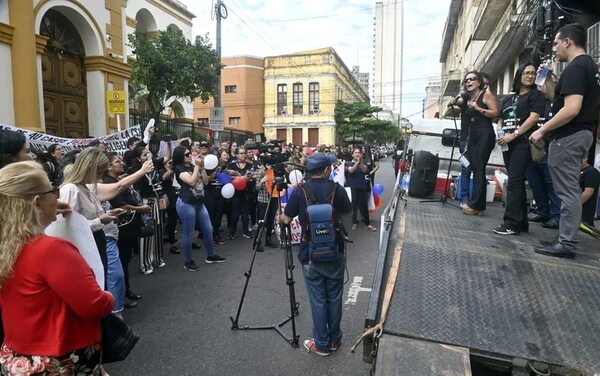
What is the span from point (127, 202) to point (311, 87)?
43549 millimetres

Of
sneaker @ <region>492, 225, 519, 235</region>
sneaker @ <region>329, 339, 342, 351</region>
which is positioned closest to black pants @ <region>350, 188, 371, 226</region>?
sneaker @ <region>492, 225, 519, 235</region>

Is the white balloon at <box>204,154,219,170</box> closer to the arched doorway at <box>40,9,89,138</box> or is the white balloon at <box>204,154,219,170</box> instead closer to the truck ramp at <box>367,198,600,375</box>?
the truck ramp at <box>367,198,600,375</box>

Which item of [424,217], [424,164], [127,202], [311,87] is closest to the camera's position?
[424,217]

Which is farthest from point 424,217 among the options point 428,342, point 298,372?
point 428,342

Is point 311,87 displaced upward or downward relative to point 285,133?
upward

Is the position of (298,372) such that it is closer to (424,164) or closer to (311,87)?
(424,164)

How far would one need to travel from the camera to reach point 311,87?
4672 cm

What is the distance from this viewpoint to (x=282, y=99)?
48188 millimetres

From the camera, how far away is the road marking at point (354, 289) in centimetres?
485

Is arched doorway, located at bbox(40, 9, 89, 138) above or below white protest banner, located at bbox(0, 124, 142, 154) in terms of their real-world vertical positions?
above

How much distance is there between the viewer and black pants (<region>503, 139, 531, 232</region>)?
13.0 ft

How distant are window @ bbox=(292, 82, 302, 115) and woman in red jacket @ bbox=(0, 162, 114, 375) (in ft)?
152

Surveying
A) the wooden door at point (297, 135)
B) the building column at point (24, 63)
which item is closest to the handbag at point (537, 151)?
the building column at point (24, 63)

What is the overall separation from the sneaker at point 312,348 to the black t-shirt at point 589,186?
3.90m
